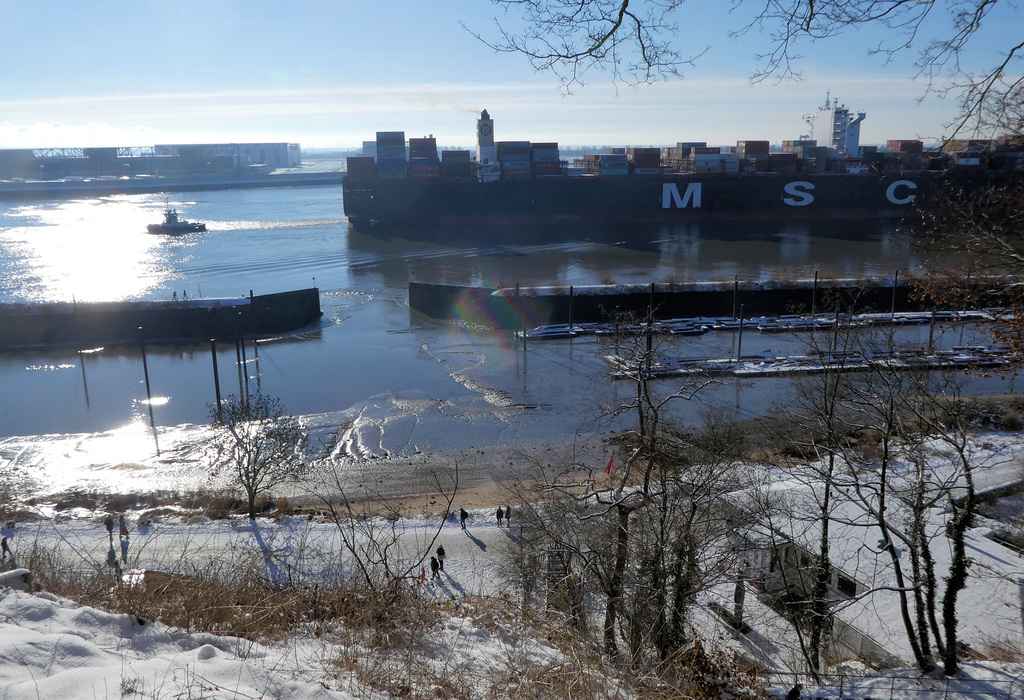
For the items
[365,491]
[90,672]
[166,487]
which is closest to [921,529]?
[90,672]


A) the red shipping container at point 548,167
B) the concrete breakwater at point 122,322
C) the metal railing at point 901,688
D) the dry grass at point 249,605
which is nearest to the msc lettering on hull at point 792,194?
the red shipping container at point 548,167

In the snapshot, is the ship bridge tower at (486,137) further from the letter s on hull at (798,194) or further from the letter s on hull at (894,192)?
the letter s on hull at (894,192)

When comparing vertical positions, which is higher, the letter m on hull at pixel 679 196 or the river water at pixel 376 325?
the letter m on hull at pixel 679 196

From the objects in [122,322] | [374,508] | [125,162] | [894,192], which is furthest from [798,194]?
[125,162]

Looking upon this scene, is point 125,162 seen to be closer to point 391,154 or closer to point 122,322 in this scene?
point 391,154

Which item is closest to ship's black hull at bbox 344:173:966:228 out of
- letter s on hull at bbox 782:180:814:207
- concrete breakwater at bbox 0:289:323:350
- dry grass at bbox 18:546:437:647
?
letter s on hull at bbox 782:180:814:207

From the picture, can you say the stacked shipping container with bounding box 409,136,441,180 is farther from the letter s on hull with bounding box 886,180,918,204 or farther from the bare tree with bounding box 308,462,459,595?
the bare tree with bounding box 308,462,459,595
